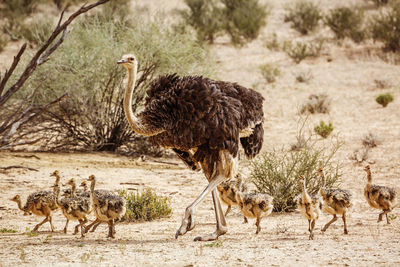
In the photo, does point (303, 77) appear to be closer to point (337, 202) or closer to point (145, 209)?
point (145, 209)

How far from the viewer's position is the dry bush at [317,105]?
668 inches

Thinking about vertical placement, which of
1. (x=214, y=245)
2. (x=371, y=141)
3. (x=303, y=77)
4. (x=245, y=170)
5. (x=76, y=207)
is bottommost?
(x=214, y=245)

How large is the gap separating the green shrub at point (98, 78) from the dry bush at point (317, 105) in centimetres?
459

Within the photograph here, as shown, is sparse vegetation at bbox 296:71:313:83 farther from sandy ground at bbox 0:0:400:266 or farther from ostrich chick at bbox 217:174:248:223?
ostrich chick at bbox 217:174:248:223

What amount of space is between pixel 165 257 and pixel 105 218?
1.53m

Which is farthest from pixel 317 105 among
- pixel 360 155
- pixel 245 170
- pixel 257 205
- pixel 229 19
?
pixel 229 19

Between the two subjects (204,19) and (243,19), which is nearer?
(243,19)

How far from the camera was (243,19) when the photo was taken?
2723 cm

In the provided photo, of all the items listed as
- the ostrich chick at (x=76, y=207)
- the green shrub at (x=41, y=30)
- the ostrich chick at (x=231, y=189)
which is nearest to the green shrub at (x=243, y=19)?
the green shrub at (x=41, y=30)

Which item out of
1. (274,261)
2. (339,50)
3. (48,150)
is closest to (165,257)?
(274,261)

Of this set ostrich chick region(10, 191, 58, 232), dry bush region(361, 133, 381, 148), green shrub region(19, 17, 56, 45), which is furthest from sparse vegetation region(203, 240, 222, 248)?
dry bush region(361, 133, 381, 148)

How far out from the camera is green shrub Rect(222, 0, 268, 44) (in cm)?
2686

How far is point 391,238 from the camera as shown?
6863mm

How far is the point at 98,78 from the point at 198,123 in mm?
6546
